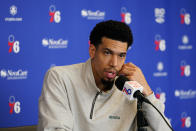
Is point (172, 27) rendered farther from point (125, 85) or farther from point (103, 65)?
point (125, 85)

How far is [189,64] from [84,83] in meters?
2.39

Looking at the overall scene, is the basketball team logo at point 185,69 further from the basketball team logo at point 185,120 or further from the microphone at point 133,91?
the microphone at point 133,91

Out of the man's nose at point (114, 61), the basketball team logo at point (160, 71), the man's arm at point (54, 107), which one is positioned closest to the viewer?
the man's arm at point (54, 107)

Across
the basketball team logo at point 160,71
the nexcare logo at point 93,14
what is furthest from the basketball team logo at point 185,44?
the nexcare logo at point 93,14

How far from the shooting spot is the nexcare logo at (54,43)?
110 inches

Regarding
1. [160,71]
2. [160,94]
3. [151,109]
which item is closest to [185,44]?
[160,71]

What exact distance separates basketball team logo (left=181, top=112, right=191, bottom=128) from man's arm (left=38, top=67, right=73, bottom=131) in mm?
2492

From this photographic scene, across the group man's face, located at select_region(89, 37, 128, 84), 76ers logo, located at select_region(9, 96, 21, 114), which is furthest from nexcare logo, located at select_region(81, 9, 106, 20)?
man's face, located at select_region(89, 37, 128, 84)

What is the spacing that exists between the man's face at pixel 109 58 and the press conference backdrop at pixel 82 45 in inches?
46.4

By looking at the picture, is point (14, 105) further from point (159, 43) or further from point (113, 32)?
point (159, 43)

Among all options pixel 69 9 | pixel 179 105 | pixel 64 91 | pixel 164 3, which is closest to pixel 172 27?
pixel 164 3

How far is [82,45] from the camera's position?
9.84 ft

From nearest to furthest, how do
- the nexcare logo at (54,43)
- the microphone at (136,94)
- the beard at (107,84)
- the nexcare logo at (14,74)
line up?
1. the microphone at (136,94)
2. the beard at (107,84)
3. the nexcare logo at (14,74)
4. the nexcare logo at (54,43)

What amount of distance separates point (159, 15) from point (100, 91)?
6.92 ft
